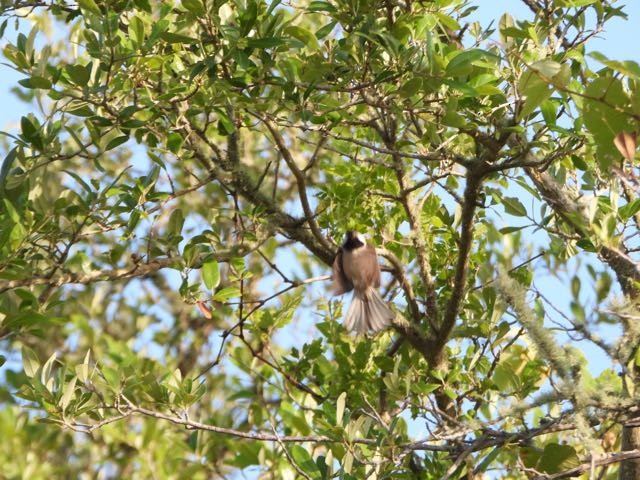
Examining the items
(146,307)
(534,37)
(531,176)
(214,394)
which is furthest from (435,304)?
(146,307)

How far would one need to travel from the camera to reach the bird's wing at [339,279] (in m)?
4.34

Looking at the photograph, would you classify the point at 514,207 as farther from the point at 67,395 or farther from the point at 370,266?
the point at 67,395

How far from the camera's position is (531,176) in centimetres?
407

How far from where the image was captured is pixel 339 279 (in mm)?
4445

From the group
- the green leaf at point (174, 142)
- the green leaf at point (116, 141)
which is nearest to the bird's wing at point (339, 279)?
the green leaf at point (174, 142)

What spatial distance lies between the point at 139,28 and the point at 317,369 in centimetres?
201

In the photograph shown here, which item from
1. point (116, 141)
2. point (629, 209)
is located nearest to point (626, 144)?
point (629, 209)

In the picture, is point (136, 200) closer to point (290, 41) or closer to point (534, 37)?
point (290, 41)

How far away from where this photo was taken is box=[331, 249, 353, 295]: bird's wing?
14.2 feet

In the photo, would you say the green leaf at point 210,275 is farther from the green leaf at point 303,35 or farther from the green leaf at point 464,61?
the green leaf at point 464,61

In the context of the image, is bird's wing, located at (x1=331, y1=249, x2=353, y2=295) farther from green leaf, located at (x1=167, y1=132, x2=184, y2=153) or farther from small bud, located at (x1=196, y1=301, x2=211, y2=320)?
green leaf, located at (x1=167, y1=132, x2=184, y2=153)

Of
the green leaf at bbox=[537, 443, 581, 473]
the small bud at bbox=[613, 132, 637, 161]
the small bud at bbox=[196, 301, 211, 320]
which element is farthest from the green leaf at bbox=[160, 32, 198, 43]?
the green leaf at bbox=[537, 443, 581, 473]

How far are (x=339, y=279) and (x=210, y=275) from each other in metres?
0.73

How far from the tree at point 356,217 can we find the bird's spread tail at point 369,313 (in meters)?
0.07
